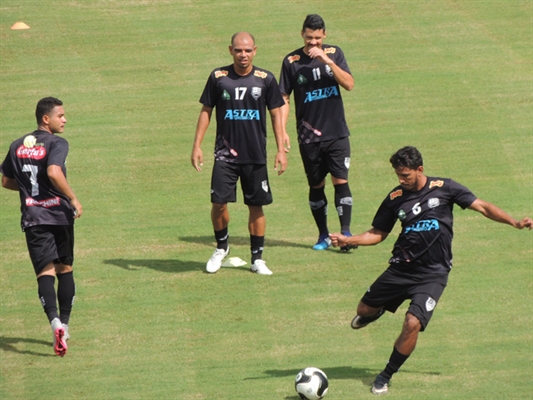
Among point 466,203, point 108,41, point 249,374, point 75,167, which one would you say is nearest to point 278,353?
point 249,374

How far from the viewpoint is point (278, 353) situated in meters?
10.4

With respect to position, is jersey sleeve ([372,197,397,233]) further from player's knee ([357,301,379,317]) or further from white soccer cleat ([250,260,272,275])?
white soccer cleat ([250,260,272,275])

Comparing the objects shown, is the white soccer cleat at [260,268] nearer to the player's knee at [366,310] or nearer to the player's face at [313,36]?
the player's knee at [366,310]

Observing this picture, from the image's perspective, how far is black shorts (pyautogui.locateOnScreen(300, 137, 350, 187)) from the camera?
12711 millimetres

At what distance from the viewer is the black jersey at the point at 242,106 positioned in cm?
1171

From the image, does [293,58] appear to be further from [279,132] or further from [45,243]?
[45,243]

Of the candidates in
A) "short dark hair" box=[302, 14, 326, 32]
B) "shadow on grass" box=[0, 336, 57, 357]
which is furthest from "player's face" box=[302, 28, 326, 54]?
"shadow on grass" box=[0, 336, 57, 357]

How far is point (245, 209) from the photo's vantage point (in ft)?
47.3

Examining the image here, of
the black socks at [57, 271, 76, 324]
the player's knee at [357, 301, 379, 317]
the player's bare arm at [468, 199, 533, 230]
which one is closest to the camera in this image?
the player's bare arm at [468, 199, 533, 230]

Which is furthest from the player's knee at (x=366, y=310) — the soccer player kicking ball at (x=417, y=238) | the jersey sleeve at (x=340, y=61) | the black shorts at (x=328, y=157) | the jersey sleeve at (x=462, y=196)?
the jersey sleeve at (x=340, y=61)

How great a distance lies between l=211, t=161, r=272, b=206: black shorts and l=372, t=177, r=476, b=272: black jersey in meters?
2.65

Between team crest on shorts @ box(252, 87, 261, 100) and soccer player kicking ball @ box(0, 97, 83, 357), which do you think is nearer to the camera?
soccer player kicking ball @ box(0, 97, 83, 357)

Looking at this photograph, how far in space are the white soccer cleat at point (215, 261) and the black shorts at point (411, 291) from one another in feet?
9.23

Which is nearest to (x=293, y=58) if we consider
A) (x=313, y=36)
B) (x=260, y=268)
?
(x=313, y=36)
